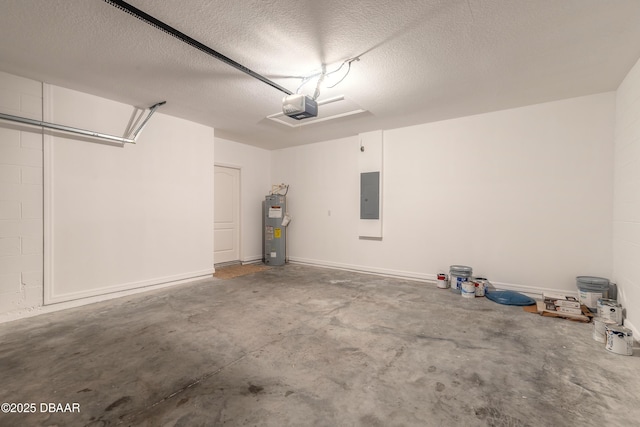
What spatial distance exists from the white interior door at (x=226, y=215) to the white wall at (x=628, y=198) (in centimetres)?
624

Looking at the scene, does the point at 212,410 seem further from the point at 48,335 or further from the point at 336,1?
the point at 336,1

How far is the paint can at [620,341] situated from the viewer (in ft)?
7.51

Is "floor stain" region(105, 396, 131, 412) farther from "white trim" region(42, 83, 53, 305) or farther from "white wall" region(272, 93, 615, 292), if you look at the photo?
"white wall" region(272, 93, 615, 292)

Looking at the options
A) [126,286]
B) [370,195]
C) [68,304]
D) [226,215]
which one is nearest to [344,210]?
[370,195]

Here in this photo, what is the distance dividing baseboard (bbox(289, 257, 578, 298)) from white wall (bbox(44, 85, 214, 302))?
2307mm

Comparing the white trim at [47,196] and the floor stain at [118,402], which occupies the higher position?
the white trim at [47,196]

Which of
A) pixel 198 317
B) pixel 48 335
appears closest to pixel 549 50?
pixel 198 317

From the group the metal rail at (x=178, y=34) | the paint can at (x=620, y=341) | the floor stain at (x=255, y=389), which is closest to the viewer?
the floor stain at (x=255, y=389)

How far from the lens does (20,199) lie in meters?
3.13

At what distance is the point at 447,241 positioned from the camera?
4605 mm

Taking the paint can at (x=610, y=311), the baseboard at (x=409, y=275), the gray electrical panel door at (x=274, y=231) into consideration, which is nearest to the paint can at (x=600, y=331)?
the paint can at (x=610, y=311)

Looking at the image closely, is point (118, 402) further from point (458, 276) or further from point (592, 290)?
point (592, 290)

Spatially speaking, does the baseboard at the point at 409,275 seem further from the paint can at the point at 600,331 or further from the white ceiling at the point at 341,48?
the white ceiling at the point at 341,48

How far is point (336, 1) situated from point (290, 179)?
15.6 feet
